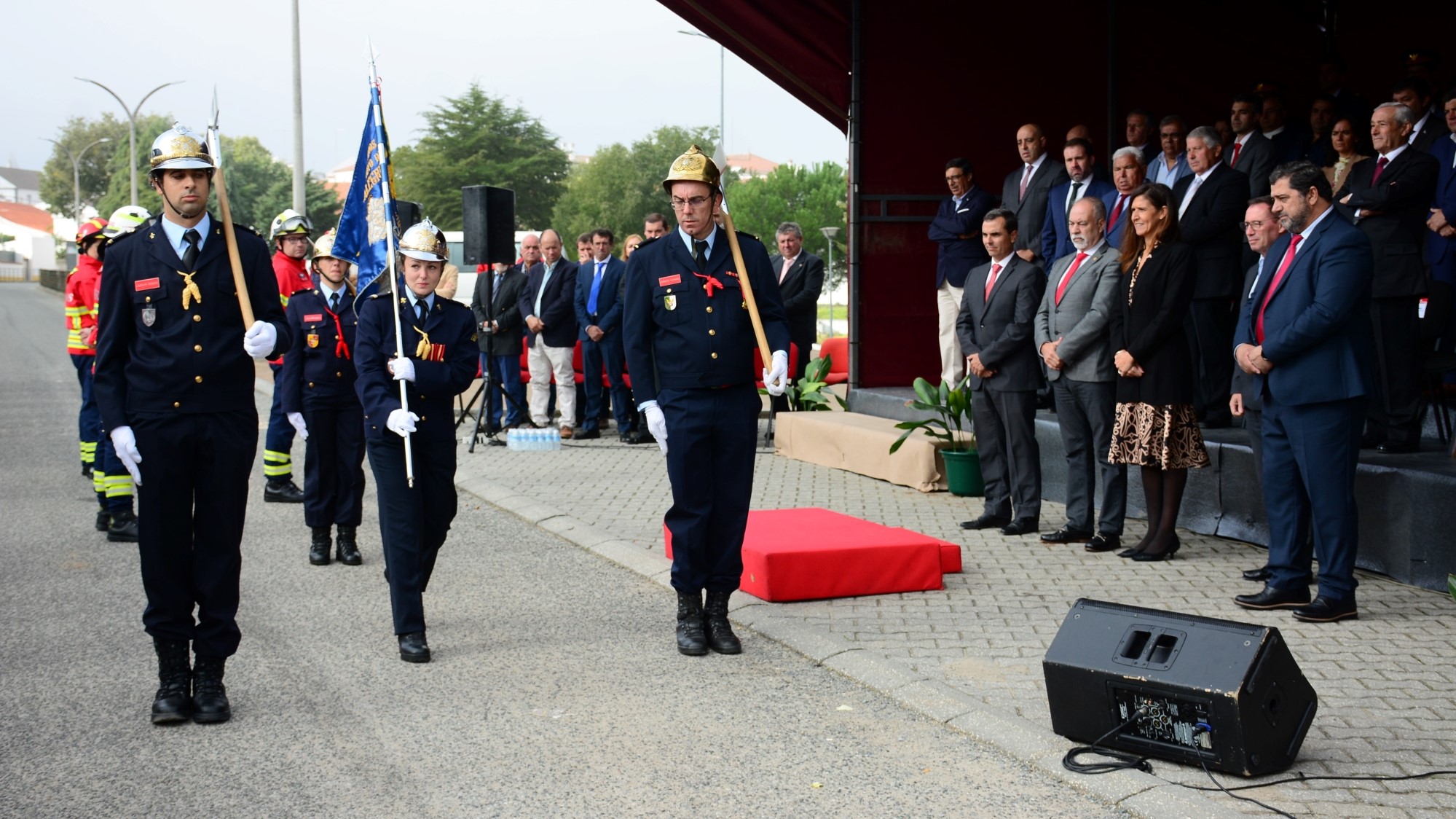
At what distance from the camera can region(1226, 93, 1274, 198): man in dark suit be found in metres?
9.30

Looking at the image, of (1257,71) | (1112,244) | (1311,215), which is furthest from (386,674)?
(1257,71)

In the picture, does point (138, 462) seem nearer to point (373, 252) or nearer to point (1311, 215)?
point (373, 252)

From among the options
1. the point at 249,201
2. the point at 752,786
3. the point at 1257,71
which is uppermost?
the point at 249,201

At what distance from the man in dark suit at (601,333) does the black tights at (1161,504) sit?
7374 millimetres

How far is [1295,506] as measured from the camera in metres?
6.57

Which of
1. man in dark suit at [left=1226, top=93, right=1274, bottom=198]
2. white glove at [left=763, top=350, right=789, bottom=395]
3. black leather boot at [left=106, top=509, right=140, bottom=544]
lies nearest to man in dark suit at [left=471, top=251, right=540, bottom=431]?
black leather boot at [left=106, top=509, right=140, bottom=544]

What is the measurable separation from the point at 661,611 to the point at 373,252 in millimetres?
2233

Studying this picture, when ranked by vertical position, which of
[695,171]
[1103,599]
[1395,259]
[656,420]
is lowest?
[1103,599]

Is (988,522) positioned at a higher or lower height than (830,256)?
lower

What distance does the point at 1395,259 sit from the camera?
27.1 feet

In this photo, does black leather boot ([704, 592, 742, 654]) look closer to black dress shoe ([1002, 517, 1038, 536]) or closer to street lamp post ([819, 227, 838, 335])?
black dress shoe ([1002, 517, 1038, 536])

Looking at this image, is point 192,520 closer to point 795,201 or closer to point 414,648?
point 414,648

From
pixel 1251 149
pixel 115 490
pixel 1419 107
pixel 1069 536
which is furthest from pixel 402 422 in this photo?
pixel 1419 107

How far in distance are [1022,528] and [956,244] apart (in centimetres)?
343
